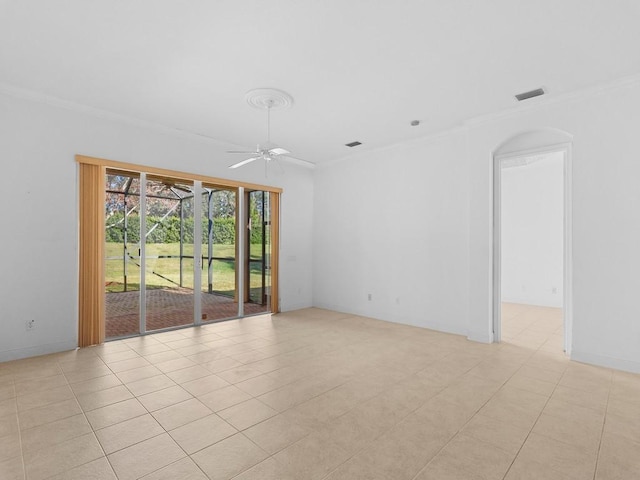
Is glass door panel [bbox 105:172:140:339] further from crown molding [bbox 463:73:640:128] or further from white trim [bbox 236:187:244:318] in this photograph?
crown molding [bbox 463:73:640:128]

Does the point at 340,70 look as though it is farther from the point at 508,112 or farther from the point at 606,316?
the point at 606,316

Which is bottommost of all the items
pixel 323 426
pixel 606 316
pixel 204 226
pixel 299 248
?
pixel 323 426

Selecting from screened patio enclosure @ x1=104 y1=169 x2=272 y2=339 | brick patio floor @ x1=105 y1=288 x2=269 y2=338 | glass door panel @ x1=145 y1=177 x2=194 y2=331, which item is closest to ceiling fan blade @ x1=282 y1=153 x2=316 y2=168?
screened patio enclosure @ x1=104 y1=169 x2=272 y2=339

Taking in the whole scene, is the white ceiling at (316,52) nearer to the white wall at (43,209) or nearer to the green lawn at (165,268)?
the white wall at (43,209)

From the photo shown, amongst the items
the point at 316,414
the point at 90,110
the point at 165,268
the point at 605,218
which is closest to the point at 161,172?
the point at 90,110

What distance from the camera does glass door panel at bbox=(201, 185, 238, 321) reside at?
602 centimetres

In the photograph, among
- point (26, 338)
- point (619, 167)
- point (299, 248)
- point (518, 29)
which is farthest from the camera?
point (299, 248)

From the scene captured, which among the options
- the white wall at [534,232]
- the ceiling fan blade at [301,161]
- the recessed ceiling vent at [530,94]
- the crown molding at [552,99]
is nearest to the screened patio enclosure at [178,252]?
the ceiling fan blade at [301,161]

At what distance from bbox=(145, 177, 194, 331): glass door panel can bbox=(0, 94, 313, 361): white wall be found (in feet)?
2.50

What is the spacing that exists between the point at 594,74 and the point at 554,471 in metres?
3.63

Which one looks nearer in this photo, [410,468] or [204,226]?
[410,468]

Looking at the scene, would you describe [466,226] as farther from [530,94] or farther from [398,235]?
[530,94]

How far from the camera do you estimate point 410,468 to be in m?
1.93

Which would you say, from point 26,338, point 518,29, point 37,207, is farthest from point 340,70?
point 26,338
